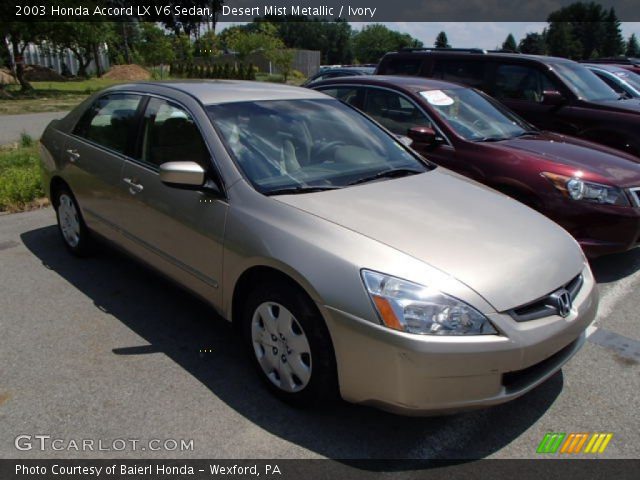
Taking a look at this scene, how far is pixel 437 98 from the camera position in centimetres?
547

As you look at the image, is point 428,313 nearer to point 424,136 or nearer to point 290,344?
point 290,344

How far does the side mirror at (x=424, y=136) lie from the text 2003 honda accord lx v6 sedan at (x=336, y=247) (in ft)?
4.04

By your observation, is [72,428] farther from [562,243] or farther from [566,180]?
[566,180]

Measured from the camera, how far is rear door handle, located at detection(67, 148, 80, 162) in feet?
14.5

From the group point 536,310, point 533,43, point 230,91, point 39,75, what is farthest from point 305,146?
point 533,43

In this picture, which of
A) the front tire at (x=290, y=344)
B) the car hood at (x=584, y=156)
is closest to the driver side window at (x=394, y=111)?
the car hood at (x=584, y=156)

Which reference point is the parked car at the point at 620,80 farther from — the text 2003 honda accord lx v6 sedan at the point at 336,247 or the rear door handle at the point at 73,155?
the rear door handle at the point at 73,155

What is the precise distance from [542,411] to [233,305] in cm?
173

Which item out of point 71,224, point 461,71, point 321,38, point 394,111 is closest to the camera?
point 71,224

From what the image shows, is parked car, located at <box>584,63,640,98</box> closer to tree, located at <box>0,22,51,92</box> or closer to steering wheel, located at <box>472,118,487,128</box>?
steering wheel, located at <box>472,118,487,128</box>

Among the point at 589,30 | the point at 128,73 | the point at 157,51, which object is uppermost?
the point at 589,30

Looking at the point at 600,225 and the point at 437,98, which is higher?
Result: the point at 437,98

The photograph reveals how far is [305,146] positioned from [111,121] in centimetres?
174

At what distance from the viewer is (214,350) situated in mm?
3385
